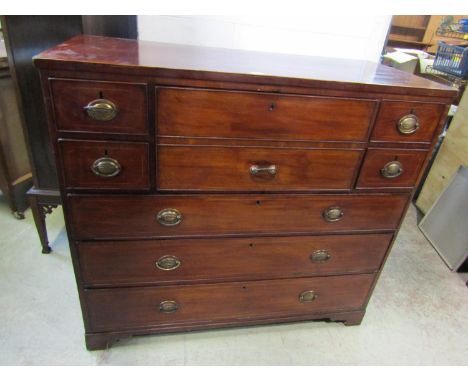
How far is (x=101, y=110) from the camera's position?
2.66 ft

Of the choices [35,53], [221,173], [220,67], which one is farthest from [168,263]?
[35,53]

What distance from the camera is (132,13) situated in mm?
1314

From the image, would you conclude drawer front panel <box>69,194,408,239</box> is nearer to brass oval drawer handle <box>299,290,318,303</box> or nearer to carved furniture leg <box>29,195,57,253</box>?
brass oval drawer handle <box>299,290,318,303</box>

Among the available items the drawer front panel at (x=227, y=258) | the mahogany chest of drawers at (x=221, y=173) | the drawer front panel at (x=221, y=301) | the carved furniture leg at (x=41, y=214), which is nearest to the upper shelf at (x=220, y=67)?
the mahogany chest of drawers at (x=221, y=173)

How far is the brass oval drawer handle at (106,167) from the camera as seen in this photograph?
0.89 m

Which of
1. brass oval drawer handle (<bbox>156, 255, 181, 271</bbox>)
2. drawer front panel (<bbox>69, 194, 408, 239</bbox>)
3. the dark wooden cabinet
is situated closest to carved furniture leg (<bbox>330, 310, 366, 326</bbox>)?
drawer front panel (<bbox>69, 194, 408, 239</bbox>)

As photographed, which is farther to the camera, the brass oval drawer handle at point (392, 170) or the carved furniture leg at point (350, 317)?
the carved furniture leg at point (350, 317)

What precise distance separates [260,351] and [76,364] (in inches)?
28.1

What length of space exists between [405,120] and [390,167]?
0.16 m

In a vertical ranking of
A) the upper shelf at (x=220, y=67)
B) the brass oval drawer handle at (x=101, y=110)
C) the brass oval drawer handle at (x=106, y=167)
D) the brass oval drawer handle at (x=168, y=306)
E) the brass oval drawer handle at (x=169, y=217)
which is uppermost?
the upper shelf at (x=220, y=67)

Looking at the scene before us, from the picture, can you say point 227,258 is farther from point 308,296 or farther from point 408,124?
point 408,124

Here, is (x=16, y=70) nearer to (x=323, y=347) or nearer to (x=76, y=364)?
(x=76, y=364)

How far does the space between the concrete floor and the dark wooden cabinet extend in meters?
0.32

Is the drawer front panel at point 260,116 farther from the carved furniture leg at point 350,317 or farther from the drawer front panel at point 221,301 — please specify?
the carved furniture leg at point 350,317
